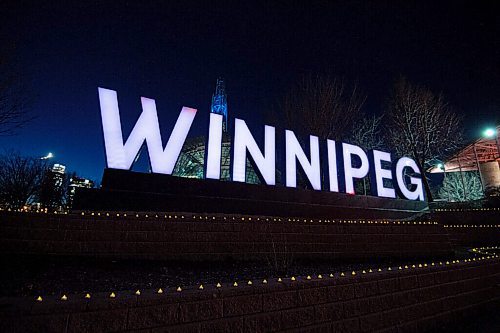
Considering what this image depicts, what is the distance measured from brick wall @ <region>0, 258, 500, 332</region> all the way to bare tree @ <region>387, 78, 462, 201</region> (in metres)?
16.6

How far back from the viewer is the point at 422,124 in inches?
752

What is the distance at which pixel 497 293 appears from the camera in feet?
18.5

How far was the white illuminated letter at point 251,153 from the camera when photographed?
8.79 m

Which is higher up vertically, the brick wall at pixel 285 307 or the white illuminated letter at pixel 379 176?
the white illuminated letter at pixel 379 176

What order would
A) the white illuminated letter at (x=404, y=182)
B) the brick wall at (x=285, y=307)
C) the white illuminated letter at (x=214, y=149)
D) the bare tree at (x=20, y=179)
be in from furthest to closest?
the bare tree at (x=20, y=179) < the white illuminated letter at (x=404, y=182) < the white illuminated letter at (x=214, y=149) < the brick wall at (x=285, y=307)

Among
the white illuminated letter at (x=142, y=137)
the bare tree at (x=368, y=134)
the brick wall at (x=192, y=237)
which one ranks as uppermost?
the bare tree at (x=368, y=134)

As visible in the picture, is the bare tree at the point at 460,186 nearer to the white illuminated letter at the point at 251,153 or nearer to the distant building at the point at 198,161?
the distant building at the point at 198,161

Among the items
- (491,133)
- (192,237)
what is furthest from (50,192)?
(491,133)

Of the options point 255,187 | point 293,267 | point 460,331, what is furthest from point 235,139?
point 460,331

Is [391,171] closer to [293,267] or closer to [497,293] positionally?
[497,293]

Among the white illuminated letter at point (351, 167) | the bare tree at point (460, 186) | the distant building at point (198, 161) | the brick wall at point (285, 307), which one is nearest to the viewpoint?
the brick wall at point (285, 307)

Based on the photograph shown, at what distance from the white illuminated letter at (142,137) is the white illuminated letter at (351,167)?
6730mm

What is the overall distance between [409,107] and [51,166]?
1155 inches

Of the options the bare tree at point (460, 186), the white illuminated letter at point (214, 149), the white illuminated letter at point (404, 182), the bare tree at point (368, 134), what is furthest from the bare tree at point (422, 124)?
the white illuminated letter at point (214, 149)
